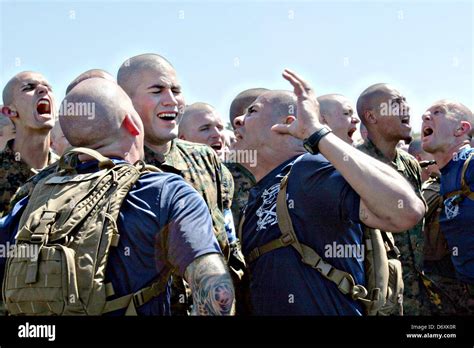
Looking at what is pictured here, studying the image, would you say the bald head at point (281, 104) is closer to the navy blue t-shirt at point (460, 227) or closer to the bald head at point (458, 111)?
the navy blue t-shirt at point (460, 227)

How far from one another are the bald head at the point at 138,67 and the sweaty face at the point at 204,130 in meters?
2.12

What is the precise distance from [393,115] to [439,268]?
152cm

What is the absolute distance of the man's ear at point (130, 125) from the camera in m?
4.04

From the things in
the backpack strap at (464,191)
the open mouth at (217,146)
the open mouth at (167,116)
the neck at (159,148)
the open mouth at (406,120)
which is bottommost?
the backpack strap at (464,191)

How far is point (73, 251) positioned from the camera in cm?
367

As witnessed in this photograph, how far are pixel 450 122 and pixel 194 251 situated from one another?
4684mm

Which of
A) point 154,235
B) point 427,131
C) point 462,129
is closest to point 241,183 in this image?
point 427,131

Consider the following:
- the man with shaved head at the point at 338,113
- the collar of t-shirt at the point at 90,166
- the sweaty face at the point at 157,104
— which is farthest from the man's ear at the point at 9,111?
the collar of t-shirt at the point at 90,166

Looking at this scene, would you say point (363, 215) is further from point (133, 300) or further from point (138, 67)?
point (138, 67)

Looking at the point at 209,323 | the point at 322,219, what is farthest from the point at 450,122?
the point at 209,323

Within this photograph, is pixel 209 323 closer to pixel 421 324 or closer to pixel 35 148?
pixel 421 324

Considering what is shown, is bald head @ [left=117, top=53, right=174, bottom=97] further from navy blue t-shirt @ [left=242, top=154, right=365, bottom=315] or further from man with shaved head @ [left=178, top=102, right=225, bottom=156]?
man with shaved head @ [left=178, top=102, right=225, bottom=156]

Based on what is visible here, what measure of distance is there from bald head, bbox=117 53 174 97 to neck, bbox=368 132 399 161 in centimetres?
290

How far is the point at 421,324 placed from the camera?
4.49 meters
